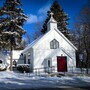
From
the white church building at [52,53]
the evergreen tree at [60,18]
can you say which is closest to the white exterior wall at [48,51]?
the white church building at [52,53]

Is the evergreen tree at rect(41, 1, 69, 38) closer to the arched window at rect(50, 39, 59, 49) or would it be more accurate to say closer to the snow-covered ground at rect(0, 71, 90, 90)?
the arched window at rect(50, 39, 59, 49)

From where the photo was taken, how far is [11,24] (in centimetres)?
4216

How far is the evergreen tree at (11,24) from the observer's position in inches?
1646

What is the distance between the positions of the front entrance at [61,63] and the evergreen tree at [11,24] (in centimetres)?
960

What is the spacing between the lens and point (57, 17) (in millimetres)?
54562

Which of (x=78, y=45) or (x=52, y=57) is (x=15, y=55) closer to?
(x=78, y=45)

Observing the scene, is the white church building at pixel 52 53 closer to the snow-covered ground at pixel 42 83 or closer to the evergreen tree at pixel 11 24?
the evergreen tree at pixel 11 24

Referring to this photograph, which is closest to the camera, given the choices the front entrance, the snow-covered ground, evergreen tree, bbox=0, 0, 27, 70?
the snow-covered ground

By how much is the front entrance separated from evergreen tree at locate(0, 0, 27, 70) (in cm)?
960

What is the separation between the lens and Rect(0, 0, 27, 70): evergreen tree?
137ft

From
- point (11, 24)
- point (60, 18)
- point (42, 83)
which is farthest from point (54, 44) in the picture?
point (60, 18)

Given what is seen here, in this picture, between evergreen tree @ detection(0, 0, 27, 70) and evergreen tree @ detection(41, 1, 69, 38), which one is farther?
evergreen tree @ detection(41, 1, 69, 38)

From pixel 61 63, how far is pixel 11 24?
1200 centimetres

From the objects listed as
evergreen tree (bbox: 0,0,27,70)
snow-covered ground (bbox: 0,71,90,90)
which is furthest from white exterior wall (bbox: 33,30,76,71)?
snow-covered ground (bbox: 0,71,90,90)
